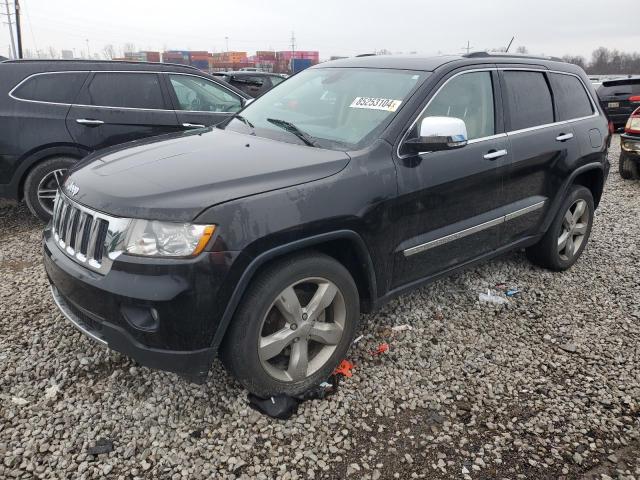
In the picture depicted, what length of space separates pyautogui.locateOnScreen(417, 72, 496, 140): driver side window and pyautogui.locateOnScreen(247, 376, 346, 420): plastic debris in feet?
5.91

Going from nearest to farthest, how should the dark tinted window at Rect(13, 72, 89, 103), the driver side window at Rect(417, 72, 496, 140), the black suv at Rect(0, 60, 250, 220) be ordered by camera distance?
the driver side window at Rect(417, 72, 496, 140) → the black suv at Rect(0, 60, 250, 220) → the dark tinted window at Rect(13, 72, 89, 103)

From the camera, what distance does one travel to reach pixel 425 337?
347cm

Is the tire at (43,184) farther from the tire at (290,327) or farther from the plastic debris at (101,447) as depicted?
the tire at (290,327)

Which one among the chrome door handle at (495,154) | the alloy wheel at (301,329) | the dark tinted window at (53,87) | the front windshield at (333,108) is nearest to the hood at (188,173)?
the front windshield at (333,108)

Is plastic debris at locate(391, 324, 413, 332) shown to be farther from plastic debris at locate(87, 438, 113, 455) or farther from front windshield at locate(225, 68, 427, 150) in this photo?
plastic debris at locate(87, 438, 113, 455)

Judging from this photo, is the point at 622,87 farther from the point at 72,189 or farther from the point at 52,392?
the point at 52,392

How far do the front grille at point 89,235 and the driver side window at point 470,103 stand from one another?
1978 millimetres

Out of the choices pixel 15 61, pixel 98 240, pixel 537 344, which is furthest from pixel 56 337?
pixel 15 61

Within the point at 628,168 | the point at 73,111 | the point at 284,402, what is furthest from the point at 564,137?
the point at 628,168

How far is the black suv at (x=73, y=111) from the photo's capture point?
17.0 ft

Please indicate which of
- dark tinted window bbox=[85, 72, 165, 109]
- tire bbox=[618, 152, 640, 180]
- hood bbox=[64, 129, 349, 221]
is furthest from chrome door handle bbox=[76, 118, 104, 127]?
tire bbox=[618, 152, 640, 180]

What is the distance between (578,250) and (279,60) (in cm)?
7475

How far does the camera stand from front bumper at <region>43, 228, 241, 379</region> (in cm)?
219

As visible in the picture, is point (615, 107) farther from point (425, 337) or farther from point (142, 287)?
point (142, 287)
